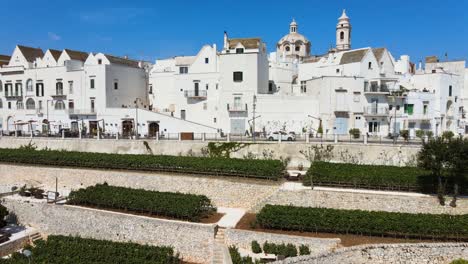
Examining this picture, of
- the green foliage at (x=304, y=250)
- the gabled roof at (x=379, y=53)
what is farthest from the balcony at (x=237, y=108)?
the green foliage at (x=304, y=250)

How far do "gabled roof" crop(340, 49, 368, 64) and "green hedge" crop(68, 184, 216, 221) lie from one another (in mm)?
26134

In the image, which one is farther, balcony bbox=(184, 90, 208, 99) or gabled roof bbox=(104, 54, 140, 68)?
gabled roof bbox=(104, 54, 140, 68)

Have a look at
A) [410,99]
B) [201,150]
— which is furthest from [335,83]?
[201,150]

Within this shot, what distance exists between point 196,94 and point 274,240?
2790cm

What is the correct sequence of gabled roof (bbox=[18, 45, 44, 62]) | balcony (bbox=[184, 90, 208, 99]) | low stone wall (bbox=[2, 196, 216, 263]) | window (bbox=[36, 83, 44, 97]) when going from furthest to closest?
gabled roof (bbox=[18, 45, 44, 62]) → window (bbox=[36, 83, 44, 97]) → balcony (bbox=[184, 90, 208, 99]) → low stone wall (bbox=[2, 196, 216, 263])

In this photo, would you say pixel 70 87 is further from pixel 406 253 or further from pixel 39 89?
pixel 406 253

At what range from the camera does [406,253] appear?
1628cm

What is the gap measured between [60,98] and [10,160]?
14798mm

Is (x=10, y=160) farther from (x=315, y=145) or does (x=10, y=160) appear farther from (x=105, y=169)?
(x=315, y=145)

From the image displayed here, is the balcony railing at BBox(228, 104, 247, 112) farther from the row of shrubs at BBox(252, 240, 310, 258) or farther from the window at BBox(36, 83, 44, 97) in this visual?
the window at BBox(36, 83, 44, 97)

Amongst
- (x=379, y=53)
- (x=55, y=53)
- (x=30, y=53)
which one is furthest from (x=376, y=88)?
(x=30, y=53)

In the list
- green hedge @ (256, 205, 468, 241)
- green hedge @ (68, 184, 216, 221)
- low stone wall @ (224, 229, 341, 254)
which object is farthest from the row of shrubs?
green hedge @ (68, 184, 216, 221)

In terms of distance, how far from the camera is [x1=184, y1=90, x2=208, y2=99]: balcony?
139ft

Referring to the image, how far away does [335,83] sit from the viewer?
37.5 m
